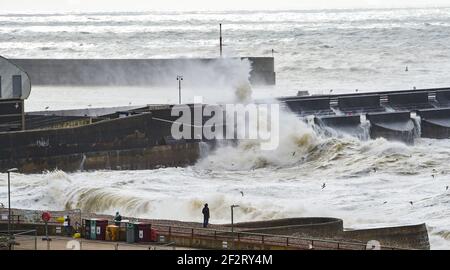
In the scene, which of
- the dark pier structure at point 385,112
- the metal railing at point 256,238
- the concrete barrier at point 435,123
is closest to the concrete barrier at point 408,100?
the dark pier structure at point 385,112

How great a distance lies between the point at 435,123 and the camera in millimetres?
51031

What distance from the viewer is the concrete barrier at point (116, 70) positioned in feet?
215

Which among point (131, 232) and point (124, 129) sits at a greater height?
point (124, 129)

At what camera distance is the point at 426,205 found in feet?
115

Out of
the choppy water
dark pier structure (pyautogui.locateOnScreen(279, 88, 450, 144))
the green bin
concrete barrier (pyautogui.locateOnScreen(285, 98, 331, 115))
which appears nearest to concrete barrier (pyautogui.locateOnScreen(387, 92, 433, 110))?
dark pier structure (pyautogui.locateOnScreen(279, 88, 450, 144))

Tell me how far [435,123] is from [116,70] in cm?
2249

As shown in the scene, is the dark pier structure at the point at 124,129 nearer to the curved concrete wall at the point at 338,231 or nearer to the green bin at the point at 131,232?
the curved concrete wall at the point at 338,231

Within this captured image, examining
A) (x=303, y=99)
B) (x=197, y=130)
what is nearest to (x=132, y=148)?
(x=197, y=130)

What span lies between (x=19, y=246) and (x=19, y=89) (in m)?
20.4

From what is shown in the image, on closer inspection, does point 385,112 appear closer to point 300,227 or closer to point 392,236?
point 392,236

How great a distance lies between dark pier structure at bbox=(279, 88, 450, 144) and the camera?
1950 inches

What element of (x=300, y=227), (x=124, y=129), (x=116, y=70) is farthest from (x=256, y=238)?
(x=116, y=70)

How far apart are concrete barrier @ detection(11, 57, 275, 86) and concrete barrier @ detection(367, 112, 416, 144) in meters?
14.9

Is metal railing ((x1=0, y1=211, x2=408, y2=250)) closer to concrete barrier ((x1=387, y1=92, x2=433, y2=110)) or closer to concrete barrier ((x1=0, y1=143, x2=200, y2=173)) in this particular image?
concrete barrier ((x1=0, y1=143, x2=200, y2=173))
